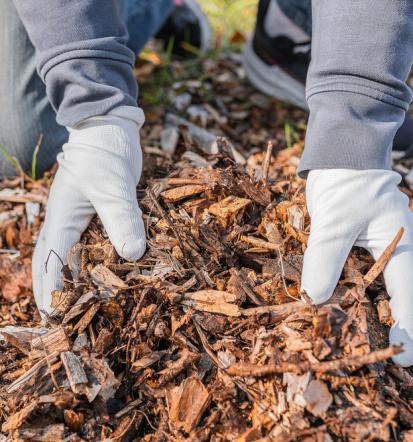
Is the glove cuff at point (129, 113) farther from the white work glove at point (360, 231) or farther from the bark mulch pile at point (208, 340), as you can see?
the white work glove at point (360, 231)

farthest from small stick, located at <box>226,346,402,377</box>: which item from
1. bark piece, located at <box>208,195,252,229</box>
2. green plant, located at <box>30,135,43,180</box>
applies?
green plant, located at <box>30,135,43,180</box>

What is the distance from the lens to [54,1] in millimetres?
1981

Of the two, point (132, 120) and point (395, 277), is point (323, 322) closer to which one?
point (395, 277)

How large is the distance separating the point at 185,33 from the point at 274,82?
0.90 m

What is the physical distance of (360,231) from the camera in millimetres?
1707

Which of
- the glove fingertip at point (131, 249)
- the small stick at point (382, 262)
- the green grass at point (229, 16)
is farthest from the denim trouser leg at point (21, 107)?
the green grass at point (229, 16)

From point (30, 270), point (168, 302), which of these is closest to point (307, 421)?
point (168, 302)

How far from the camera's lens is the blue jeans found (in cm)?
252

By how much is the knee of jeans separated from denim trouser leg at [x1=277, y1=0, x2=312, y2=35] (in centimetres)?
171

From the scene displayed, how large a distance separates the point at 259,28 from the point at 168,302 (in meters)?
2.36

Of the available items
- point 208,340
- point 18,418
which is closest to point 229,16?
point 208,340

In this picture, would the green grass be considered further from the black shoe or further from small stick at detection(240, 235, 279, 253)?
small stick at detection(240, 235, 279, 253)

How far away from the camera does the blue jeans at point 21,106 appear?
99.3 inches

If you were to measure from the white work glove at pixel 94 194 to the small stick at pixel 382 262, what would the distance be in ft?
2.59
